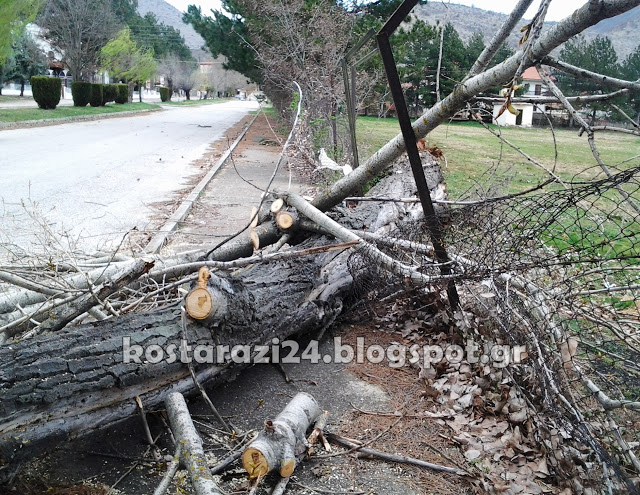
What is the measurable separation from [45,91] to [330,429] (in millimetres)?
30447

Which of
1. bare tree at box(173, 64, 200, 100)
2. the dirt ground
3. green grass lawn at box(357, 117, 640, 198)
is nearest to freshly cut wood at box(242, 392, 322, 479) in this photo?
the dirt ground

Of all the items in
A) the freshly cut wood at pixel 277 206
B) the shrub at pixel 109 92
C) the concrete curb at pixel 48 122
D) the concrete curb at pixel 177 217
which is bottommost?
the concrete curb at pixel 177 217

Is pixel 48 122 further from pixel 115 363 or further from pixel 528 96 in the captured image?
pixel 528 96

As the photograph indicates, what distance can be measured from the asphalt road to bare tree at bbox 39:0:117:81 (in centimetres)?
2285

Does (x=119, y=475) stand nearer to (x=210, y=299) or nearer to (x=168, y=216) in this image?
(x=210, y=299)

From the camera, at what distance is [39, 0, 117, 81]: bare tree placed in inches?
1512

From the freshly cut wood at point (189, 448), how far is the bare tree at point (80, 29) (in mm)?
41850

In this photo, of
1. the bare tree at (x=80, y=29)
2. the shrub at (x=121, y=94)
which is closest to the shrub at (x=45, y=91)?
the bare tree at (x=80, y=29)

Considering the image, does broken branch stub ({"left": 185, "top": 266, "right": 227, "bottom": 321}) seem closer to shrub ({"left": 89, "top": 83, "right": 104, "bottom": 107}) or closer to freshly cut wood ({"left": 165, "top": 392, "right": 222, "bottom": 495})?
freshly cut wood ({"left": 165, "top": 392, "right": 222, "bottom": 495})

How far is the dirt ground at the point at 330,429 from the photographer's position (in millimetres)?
2711

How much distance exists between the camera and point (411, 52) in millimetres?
14828

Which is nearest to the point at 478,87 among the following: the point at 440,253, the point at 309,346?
the point at 440,253

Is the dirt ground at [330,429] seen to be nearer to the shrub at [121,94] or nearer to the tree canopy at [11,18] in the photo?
the tree canopy at [11,18]

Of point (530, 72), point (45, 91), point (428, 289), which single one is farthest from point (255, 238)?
point (45, 91)
